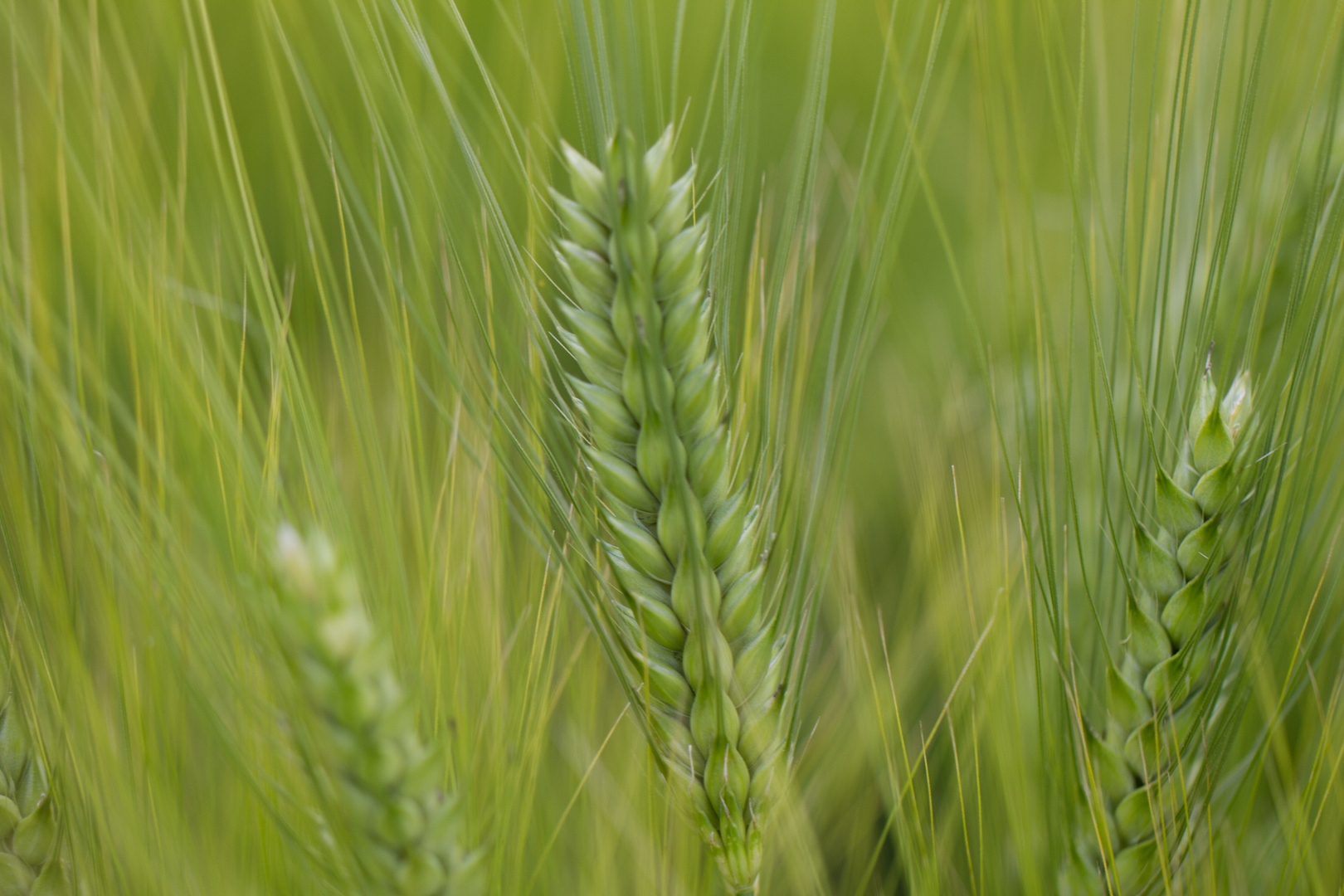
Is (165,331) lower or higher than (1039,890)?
higher

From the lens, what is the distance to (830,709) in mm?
933

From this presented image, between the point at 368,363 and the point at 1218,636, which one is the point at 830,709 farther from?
the point at 368,363

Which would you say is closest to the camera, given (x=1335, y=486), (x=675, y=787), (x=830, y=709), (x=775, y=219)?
(x=675, y=787)

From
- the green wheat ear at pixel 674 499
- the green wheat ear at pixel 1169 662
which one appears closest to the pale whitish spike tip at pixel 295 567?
the green wheat ear at pixel 674 499

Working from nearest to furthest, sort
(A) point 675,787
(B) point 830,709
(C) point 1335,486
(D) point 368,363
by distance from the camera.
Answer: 1. (A) point 675,787
2. (C) point 1335,486
3. (B) point 830,709
4. (D) point 368,363

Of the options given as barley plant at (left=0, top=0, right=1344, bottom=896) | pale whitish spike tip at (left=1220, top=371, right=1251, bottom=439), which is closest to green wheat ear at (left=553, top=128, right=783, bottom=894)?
barley plant at (left=0, top=0, right=1344, bottom=896)

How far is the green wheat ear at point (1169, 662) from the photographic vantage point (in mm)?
544

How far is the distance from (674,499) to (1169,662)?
33 cm

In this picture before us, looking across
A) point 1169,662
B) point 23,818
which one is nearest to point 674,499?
point 1169,662

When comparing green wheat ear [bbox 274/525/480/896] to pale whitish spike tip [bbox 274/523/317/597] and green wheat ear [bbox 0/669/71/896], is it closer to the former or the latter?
pale whitish spike tip [bbox 274/523/317/597]

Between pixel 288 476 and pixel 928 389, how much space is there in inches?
27.9

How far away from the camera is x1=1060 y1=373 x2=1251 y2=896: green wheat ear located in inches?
21.4

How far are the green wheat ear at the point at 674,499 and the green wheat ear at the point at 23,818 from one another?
368 mm

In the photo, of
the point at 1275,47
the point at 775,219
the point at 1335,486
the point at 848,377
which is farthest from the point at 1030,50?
the point at 848,377
